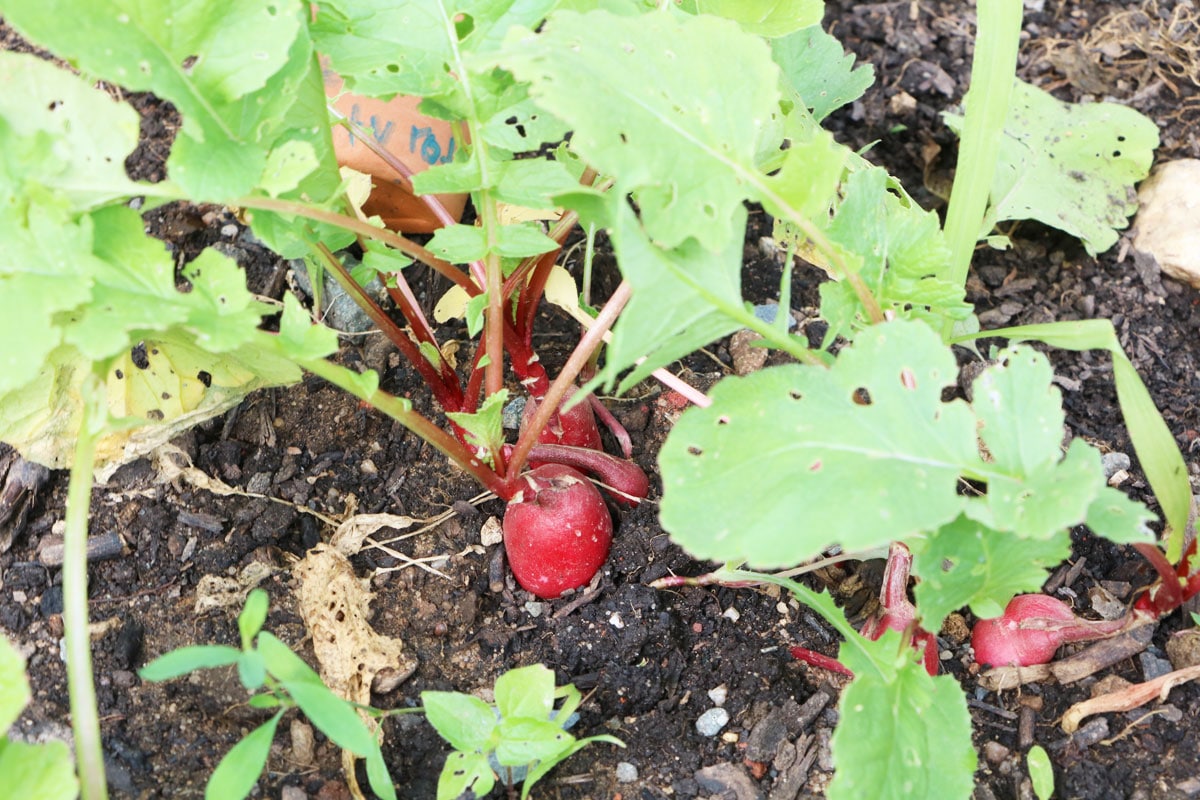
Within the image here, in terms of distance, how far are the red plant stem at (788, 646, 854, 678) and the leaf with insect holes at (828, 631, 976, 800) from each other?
0.28m

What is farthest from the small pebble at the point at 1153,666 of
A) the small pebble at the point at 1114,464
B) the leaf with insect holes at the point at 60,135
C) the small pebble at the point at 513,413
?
the leaf with insect holes at the point at 60,135

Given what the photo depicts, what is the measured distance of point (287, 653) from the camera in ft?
3.72

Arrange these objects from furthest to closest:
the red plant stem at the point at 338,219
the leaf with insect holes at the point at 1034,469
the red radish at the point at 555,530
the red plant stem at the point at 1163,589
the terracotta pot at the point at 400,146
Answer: the terracotta pot at the point at 400,146 → the red radish at the point at 555,530 → the red plant stem at the point at 1163,589 → the red plant stem at the point at 338,219 → the leaf with insect holes at the point at 1034,469

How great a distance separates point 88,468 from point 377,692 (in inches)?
22.7

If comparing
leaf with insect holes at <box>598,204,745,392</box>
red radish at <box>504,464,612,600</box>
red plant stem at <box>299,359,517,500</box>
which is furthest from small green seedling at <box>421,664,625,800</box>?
leaf with insect holes at <box>598,204,745,392</box>

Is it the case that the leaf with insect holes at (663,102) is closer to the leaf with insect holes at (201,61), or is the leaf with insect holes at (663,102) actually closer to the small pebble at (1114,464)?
A: the leaf with insect holes at (201,61)

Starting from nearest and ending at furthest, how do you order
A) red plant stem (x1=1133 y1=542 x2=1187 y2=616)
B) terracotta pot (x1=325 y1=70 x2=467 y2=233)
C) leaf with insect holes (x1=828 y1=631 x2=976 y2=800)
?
leaf with insect holes (x1=828 y1=631 x2=976 y2=800) → red plant stem (x1=1133 y1=542 x2=1187 y2=616) → terracotta pot (x1=325 y1=70 x2=467 y2=233)

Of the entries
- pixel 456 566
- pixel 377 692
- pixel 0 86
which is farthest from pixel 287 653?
pixel 0 86

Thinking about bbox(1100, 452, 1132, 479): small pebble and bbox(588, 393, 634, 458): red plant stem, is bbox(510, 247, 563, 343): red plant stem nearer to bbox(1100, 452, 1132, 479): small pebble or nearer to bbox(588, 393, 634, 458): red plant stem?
bbox(588, 393, 634, 458): red plant stem

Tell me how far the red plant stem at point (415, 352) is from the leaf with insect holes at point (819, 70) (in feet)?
2.69

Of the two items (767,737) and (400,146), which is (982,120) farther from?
(400,146)

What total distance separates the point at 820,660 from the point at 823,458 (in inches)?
21.3

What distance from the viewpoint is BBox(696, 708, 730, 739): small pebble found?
5.10 ft

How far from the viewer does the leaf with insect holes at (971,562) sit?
1232mm
